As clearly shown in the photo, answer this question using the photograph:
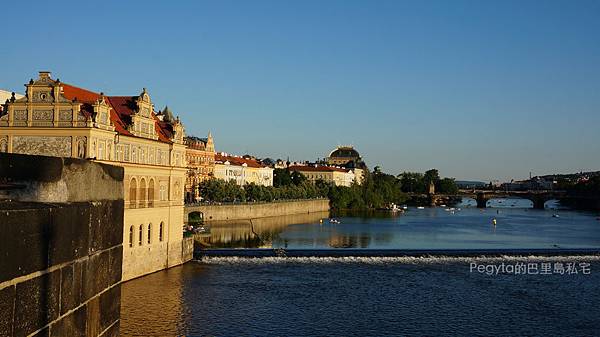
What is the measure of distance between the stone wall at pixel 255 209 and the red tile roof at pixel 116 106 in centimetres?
3297

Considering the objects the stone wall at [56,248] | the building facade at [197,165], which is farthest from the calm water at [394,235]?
the stone wall at [56,248]

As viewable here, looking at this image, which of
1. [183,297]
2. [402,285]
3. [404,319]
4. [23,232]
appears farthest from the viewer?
[402,285]

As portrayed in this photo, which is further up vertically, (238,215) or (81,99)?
(81,99)

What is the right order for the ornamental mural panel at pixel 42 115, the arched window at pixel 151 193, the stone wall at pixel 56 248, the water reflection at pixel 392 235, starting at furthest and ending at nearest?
the water reflection at pixel 392 235, the arched window at pixel 151 193, the ornamental mural panel at pixel 42 115, the stone wall at pixel 56 248

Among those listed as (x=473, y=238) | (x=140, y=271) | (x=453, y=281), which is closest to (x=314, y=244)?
(x=473, y=238)

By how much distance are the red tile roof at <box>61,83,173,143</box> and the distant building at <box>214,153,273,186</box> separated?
67.5 metres

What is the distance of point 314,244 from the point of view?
53625mm

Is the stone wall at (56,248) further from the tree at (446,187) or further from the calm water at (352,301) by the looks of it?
the tree at (446,187)

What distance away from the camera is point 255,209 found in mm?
81062

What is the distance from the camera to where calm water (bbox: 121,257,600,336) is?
23.3 meters

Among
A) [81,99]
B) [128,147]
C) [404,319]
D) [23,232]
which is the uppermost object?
[81,99]

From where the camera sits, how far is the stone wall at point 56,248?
274 cm

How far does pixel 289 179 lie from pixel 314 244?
234ft

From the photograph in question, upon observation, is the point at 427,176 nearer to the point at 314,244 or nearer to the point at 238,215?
the point at 238,215
